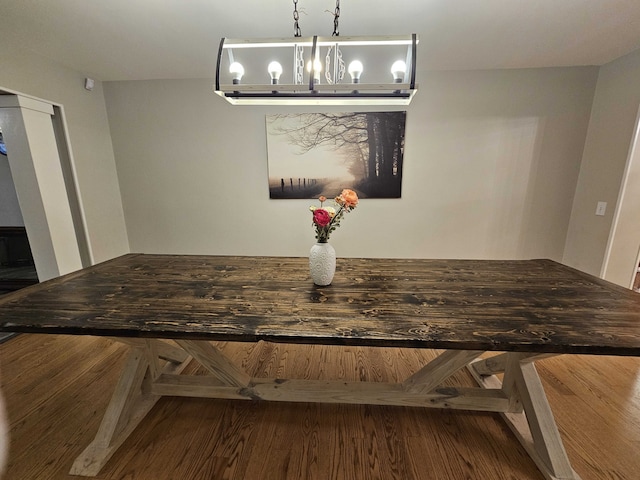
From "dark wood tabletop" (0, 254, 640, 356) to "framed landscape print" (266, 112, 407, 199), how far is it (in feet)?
4.20

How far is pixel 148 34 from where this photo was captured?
5.90ft

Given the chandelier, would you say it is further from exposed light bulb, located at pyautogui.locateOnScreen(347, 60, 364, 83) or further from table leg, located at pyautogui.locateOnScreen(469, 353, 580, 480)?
table leg, located at pyautogui.locateOnScreen(469, 353, 580, 480)

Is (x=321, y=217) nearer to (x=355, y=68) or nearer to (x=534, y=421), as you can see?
(x=355, y=68)

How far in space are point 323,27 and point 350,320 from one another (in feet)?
6.35

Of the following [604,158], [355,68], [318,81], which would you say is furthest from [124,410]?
[604,158]

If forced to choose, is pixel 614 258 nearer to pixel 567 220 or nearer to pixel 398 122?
pixel 567 220

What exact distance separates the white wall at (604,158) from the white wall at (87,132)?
4728 millimetres

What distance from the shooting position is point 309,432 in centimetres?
135

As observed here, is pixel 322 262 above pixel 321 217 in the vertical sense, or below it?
below

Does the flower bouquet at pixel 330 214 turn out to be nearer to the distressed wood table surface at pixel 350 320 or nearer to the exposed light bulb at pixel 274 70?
the distressed wood table surface at pixel 350 320

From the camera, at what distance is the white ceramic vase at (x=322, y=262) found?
1.30 metres

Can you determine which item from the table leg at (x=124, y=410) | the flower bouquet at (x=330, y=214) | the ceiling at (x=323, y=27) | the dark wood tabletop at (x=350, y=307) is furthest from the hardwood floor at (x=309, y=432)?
A: the ceiling at (x=323, y=27)

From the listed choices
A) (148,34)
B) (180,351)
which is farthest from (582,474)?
(148,34)

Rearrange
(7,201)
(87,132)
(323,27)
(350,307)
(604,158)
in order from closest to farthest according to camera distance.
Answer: (350,307) → (323,27) → (604,158) → (87,132) → (7,201)
